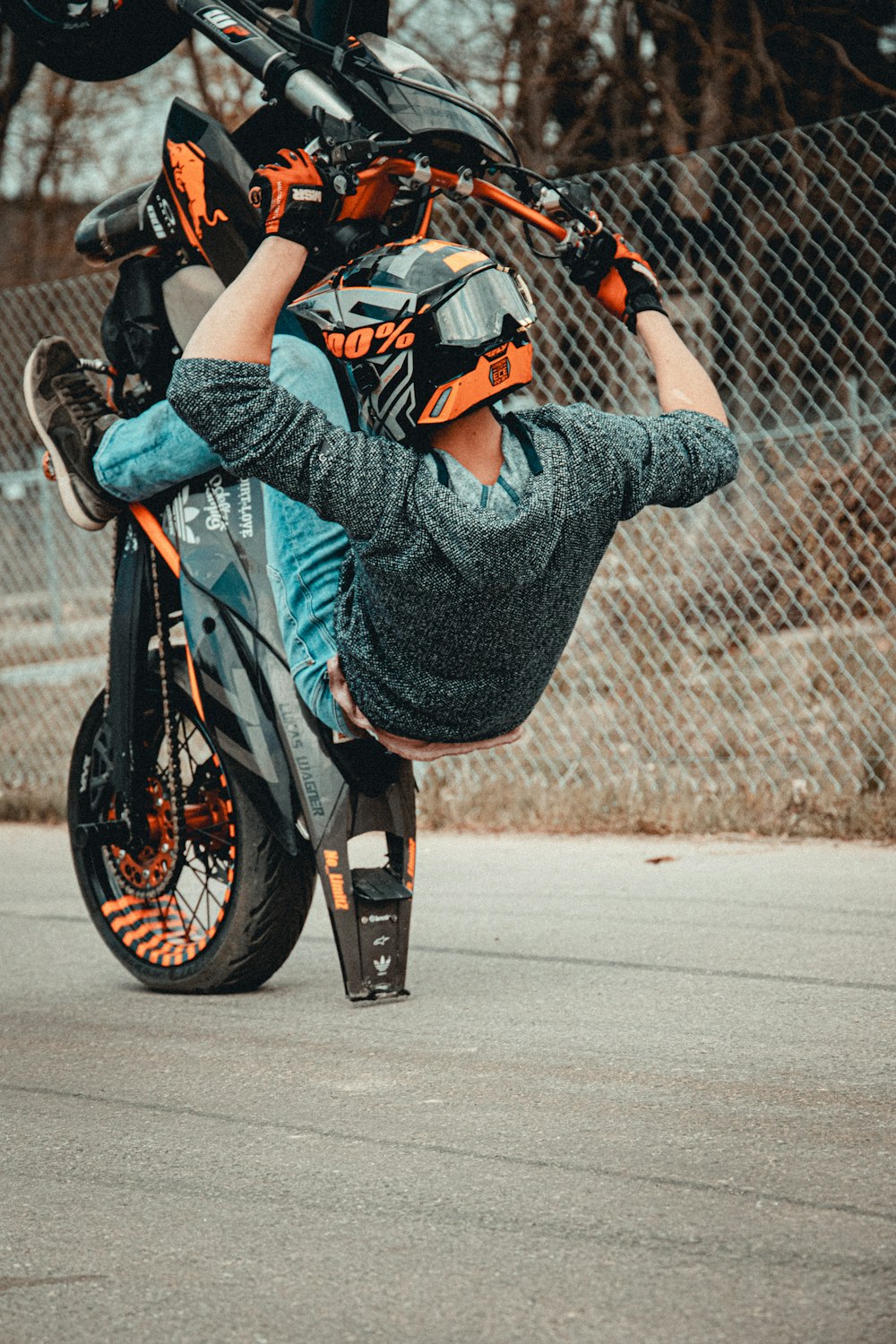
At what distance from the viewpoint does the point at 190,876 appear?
14.1 ft

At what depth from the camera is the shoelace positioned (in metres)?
4.14

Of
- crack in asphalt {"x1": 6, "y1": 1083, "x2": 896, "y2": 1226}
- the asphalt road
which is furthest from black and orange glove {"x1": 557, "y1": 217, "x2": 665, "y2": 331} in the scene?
crack in asphalt {"x1": 6, "y1": 1083, "x2": 896, "y2": 1226}

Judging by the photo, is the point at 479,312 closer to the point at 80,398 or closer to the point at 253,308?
the point at 253,308

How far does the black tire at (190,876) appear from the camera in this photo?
3.95m

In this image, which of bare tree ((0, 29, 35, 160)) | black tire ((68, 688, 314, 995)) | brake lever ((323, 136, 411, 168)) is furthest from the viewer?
bare tree ((0, 29, 35, 160))

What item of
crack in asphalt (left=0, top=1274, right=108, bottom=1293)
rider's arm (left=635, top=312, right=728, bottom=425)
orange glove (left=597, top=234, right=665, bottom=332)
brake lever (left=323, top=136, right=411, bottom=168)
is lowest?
crack in asphalt (left=0, top=1274, right=108, bottom=1293)

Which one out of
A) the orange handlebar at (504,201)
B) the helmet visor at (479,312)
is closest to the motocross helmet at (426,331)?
→ the helmet visor at (479,312)

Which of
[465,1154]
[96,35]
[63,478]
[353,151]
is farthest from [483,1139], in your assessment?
[96,35]

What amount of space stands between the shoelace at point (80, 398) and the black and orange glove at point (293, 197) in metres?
1.13

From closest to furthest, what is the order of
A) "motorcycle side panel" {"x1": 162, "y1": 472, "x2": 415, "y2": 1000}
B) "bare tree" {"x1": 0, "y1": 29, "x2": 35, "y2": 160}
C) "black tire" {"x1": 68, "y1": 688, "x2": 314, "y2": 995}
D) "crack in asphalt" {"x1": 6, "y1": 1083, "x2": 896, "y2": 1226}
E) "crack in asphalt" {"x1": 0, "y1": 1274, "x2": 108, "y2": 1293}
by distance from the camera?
"crack in asphalt" {"x1": 0, "y1": 1274, "x2": 108, "y2": 1293}, "crack in asphalt" {"x1": 6, "y1": 1083, "x2": 896, "y2": 1226}, "motorcycle side panel" {"x1": 162, "y1": 472, "x2": 415, "y2": 1000}, "black tire" {"x1": 68, "y1": 688, "x2": 314, "y2": 995}, "bare tree" {"x1": 0, "y1": 29, "x2": 35, "y2": 160}

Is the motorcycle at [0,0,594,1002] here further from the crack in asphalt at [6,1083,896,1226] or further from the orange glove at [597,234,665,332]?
the crack in asphalt at [6,1083,896,1226]

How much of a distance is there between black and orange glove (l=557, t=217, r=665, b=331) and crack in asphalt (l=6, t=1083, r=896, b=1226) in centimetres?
177

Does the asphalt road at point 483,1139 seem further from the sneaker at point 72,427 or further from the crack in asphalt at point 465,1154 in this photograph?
the sneaker at point 72,427

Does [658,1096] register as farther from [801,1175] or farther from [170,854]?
[170,854]
